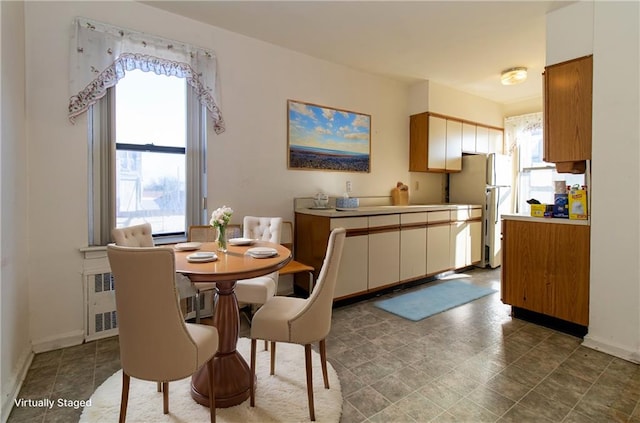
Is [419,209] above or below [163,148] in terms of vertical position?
below

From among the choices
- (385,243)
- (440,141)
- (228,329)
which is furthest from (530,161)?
(228,329)

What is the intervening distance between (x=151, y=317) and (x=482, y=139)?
5673 mm

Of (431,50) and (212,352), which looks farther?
(431,50)

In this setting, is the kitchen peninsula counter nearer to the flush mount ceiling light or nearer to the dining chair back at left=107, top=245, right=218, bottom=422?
the flush mount ceiling light

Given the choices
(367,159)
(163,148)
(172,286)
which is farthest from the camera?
(367,159)

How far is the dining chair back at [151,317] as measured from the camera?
1409mm

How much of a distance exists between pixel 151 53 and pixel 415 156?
361 centimetres

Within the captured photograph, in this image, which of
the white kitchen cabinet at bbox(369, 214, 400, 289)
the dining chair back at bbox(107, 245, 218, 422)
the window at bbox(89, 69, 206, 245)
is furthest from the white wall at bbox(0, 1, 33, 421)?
the white kitchen cabinet at bbox(369, 214, 400, 289)

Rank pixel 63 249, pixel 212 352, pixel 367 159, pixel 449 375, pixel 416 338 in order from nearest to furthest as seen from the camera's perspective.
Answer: pixel 212 352 < pixel 449 375 < pixel 63 249 < pixel 416 338 < pixel 367 159

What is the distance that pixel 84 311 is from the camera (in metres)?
2.64

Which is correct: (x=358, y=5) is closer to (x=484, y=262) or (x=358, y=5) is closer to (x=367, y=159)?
(x=367, y=159)

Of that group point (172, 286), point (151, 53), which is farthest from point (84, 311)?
point (151, 53)

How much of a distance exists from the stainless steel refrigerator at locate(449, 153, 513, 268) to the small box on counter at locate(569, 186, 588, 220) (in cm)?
234

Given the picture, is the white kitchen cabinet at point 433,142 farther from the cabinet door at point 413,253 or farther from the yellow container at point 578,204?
the yellow container at point 578,204
